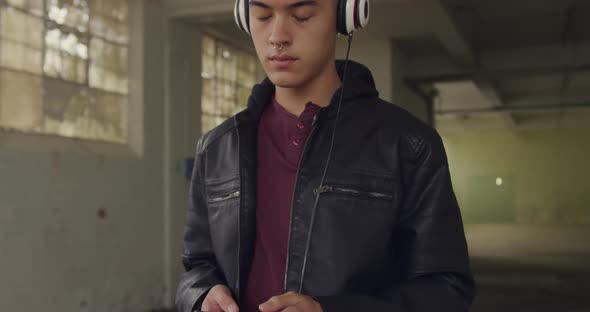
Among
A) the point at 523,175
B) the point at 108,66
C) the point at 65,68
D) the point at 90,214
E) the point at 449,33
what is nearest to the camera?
the point at 65,68

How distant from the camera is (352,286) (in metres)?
1.00

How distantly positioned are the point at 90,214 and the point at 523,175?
15.3 meters

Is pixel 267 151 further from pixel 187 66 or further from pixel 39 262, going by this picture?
pixel 187 66

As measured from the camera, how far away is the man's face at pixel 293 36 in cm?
104

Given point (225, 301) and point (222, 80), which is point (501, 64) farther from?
point (225, 301)

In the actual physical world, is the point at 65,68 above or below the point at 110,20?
below

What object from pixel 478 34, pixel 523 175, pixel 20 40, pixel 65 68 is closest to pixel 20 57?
pixel 20 40

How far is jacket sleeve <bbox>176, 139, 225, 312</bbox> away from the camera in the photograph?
1.16 m

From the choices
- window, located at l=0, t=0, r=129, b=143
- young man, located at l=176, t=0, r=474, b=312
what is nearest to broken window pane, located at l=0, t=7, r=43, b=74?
window, located at l=0, t=0, r=129, b=143

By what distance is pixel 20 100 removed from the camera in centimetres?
381

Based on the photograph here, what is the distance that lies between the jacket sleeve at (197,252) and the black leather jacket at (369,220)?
0.02 meters

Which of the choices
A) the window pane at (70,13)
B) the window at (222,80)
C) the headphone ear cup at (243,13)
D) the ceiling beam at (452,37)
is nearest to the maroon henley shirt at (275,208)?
the headphone ear cup at (243,13)

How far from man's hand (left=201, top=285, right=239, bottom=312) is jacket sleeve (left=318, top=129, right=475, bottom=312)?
0.71ft

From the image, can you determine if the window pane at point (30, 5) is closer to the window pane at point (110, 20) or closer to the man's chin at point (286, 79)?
the window pane at point (110, 20)
